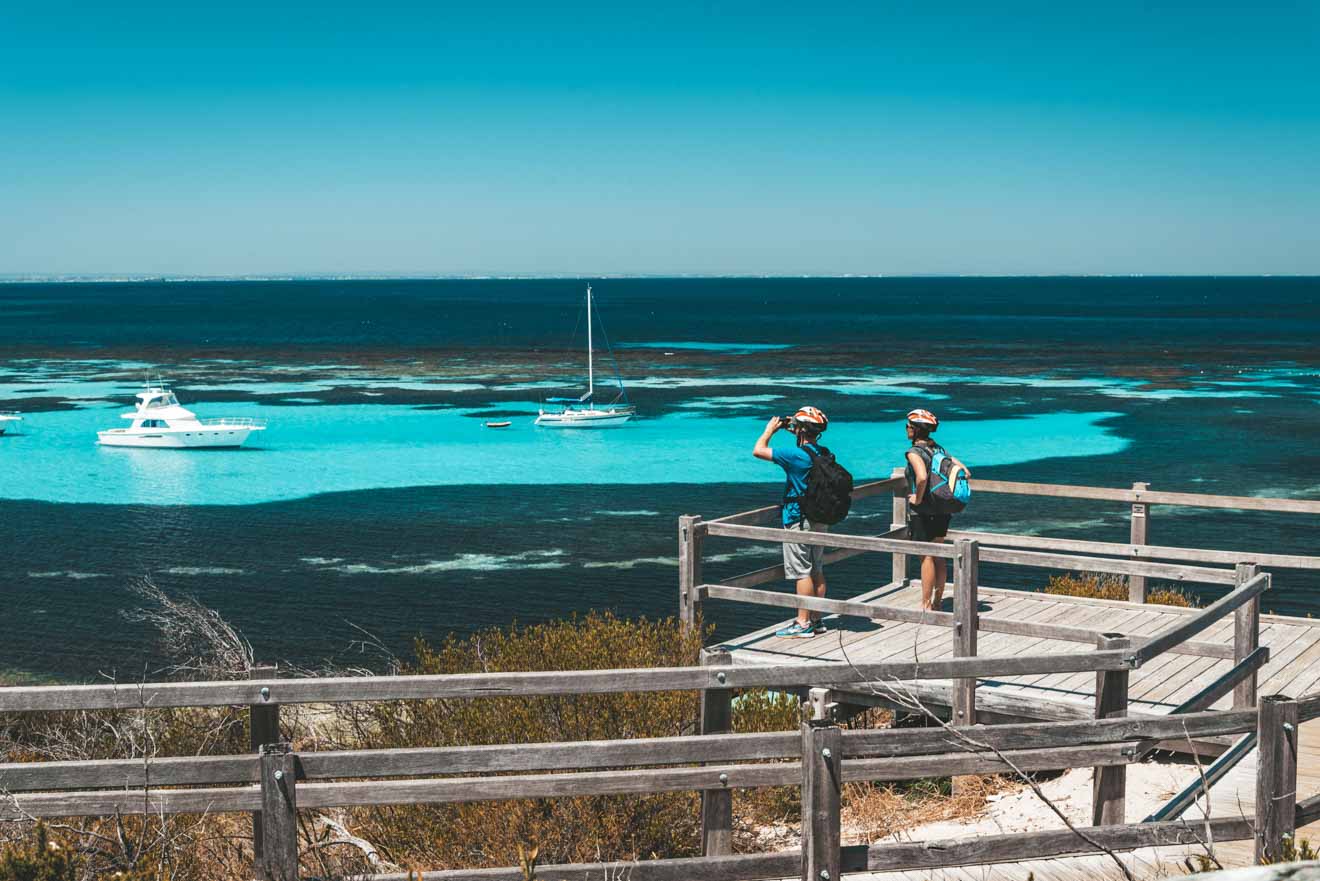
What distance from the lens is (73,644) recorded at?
2120 centimetres

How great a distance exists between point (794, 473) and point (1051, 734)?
5.89 meters

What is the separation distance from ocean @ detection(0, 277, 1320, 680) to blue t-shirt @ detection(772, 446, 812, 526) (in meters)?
8.48

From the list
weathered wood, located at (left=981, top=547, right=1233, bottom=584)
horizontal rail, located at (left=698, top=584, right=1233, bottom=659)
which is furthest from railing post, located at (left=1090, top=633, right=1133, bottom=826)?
weathered wood, located at (left=981, top=547, right=1233, bottom=584)

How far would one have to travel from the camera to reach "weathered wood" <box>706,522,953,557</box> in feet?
32.0

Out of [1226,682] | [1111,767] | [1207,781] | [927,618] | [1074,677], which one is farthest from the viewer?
[1074,677]

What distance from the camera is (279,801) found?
5.16 metres

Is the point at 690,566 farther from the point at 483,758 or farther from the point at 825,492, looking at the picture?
the point at 483,758

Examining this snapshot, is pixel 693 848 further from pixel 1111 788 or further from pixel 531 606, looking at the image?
pixel 531 606

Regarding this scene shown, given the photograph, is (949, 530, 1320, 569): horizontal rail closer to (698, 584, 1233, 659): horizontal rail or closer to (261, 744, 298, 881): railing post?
(698, 584, 1233, 659): horizontal rail

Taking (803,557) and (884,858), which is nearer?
(884,858)

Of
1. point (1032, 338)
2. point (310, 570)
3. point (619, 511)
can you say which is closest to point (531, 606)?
point (310, 570)

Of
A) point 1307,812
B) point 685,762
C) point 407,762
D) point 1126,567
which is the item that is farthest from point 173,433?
point 1307,812

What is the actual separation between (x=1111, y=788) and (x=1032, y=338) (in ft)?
372

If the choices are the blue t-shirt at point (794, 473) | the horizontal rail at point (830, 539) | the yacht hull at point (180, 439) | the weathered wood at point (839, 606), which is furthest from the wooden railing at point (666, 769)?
the yacht hull at point (180, 439)
